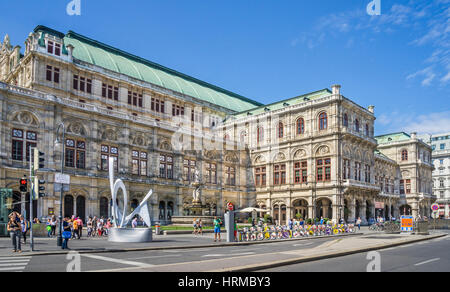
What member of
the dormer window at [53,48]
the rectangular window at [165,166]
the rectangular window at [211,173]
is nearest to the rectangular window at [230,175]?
the rectangular window at [211,173]

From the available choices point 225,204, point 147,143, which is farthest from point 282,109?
point 147,143

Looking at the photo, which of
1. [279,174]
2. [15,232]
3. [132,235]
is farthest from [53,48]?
[279,174]

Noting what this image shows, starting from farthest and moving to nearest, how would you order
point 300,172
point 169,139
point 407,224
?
point 300,172 < point 169,139 < point 407,224

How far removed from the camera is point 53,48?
50.4 meters

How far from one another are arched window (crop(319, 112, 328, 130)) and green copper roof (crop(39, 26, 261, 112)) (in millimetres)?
21626

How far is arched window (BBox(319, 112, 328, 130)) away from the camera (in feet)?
199

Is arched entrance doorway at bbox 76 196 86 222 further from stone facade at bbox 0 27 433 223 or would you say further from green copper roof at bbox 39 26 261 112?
green copper roof at bbox 39 26 261 112

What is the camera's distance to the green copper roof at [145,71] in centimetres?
5803

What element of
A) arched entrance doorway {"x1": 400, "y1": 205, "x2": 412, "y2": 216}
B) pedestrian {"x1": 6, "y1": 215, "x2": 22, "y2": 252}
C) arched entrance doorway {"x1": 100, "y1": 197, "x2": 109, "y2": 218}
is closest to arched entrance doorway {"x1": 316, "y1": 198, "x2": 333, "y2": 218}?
arched entrance doorway {"x1": 100, "y1": 197, "x2": 109, "y2": 218}

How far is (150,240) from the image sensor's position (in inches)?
1073

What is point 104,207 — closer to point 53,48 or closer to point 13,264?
point 53,48

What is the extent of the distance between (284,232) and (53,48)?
3752 centimetres

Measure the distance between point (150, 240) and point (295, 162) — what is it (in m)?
40.6
